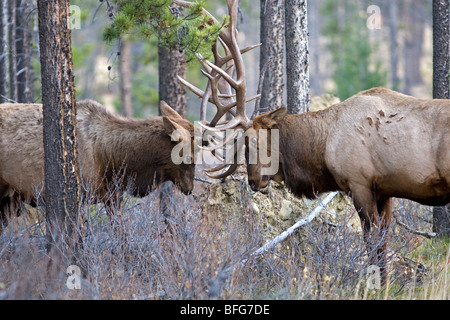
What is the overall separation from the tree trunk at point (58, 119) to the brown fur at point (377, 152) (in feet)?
9.12

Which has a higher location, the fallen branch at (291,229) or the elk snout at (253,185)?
the elk snout at (253,185)

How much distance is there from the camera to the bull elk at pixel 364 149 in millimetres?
6137

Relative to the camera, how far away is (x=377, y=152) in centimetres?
638

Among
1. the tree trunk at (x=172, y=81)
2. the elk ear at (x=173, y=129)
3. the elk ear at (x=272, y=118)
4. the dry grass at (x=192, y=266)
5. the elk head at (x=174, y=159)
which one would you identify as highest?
the tree trunk at (x=172, y=81)

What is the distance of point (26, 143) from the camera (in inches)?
294

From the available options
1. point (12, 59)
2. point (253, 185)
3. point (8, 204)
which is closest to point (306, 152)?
point (253, 185)

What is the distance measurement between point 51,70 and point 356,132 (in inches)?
134

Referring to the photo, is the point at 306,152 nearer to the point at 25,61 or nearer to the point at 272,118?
the point at 272,118

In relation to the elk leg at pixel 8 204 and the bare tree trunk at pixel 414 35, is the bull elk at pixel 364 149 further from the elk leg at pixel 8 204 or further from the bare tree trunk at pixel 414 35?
the bare tree trunk at pixel 414 35

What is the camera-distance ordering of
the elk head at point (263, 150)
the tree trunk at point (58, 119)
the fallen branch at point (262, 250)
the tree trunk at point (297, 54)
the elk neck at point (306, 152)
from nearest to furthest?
1. the fallen branch at point (262, 250)
2. the tree trunk at point (58, 119)
3. the elk neck at point (306, 152)
4. the elk head at point (263, 150)
5. the tree trunk at point (297, 54)

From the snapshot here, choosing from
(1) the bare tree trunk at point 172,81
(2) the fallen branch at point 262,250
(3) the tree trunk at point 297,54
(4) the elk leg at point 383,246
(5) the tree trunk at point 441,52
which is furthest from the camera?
(1) the bare tree trunk at point 172,81

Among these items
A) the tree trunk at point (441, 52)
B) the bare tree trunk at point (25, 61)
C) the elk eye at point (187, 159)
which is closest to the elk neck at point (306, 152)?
the elk eye at point (187, 159)

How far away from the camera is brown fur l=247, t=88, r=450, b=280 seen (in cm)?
614
